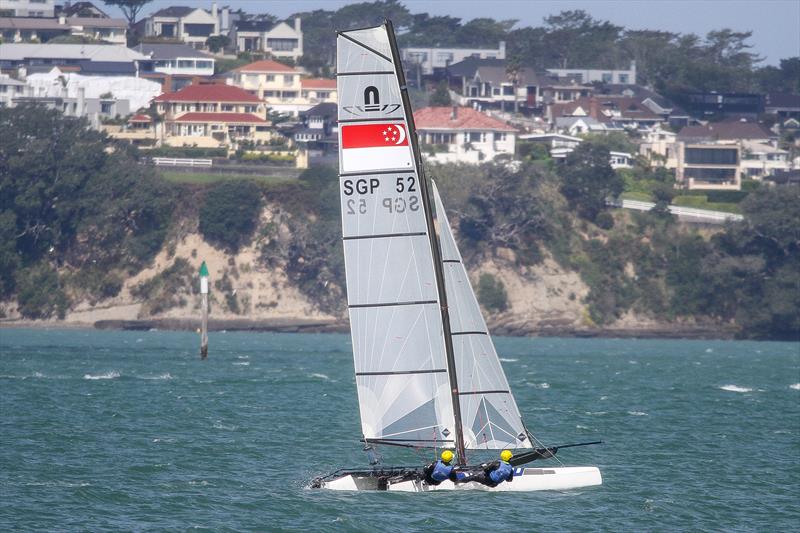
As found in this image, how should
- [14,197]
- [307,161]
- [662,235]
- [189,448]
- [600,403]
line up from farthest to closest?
[307,161], [662,235], [14,197], [600,403], [189,448]

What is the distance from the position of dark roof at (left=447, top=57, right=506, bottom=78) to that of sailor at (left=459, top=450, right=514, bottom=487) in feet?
486

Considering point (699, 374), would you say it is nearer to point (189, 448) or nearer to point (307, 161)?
point (189, 448)

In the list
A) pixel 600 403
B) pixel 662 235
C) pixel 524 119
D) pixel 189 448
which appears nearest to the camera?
pixel 189 448

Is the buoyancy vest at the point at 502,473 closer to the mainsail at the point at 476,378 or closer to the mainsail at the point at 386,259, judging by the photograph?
the mainsail at the point at 476,378

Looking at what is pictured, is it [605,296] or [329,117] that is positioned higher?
[329,117]

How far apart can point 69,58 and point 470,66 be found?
4660 cm

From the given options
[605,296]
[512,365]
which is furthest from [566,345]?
[512,365]

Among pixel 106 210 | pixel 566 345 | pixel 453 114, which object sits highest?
pixel 453 114

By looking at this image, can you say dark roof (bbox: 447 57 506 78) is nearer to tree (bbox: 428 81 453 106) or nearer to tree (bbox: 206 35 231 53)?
tree (bbox: 428 81 453 106)

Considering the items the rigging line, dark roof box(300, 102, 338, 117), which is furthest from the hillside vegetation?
the rigging line

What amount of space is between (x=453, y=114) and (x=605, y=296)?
29135mm

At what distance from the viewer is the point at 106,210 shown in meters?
119

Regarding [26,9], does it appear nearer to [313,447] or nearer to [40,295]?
[40,295]

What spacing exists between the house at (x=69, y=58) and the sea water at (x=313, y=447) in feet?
312
